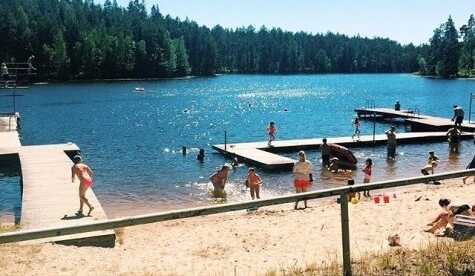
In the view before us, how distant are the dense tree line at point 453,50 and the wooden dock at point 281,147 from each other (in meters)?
120

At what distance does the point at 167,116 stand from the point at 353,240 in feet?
197

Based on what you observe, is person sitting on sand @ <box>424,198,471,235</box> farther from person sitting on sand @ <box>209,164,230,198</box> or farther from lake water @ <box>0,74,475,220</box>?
lake water @ <box>0,74,475,220</box>

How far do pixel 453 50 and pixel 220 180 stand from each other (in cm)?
14370

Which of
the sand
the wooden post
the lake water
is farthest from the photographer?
the lake water

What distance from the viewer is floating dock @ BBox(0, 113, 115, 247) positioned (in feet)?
40.1

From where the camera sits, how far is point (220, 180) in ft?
65.6

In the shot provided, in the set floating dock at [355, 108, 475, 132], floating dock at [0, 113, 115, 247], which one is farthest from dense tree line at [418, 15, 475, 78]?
floating dock at [0, 113, 115, 247]

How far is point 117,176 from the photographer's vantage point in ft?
90.0

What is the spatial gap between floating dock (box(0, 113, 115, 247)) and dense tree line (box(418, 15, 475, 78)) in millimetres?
139412

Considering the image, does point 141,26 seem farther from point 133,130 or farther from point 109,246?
point 109,246

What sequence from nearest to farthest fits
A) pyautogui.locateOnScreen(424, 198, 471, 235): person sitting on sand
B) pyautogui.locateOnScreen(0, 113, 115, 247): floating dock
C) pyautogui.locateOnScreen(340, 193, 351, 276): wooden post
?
1. pyautogui.locateOnScreen(340, 193, 351, 276): wooden post
2. pyautogui.locateOnScreen(424, 198, 471, 235): person sitting on sand
3. pyautogui.locateOnScreen(0, 113, 115, 247): floating dock

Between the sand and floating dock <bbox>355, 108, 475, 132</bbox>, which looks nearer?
the sand

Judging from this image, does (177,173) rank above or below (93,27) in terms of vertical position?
below

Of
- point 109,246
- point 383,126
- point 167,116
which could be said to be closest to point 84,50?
point 167,116
